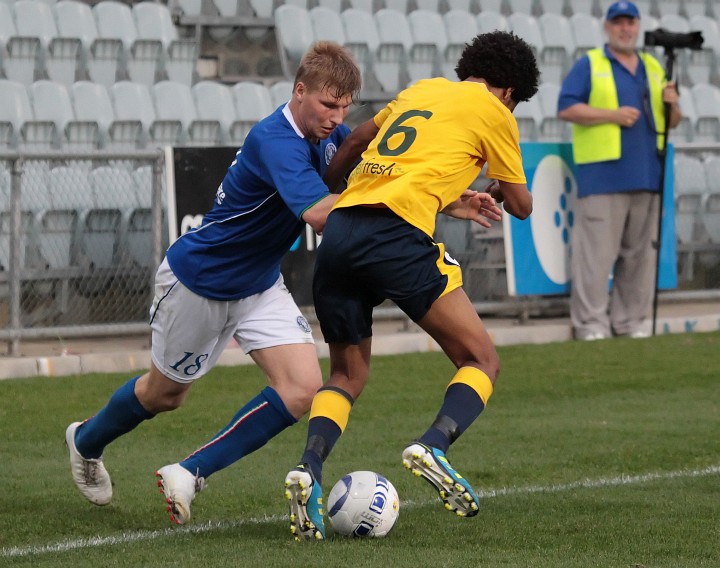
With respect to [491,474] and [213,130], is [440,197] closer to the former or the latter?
[491,474]

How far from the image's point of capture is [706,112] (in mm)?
15125

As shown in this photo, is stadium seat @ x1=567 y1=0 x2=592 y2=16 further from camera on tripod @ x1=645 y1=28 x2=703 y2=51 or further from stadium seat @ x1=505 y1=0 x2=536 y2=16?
camera on tripod @ x1=645 y1=28 x2=703 y2=51

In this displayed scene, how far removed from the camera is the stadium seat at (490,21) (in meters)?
15.1

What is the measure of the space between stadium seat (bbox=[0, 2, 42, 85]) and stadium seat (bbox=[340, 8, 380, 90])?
331 cm

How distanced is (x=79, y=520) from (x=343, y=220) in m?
1.62

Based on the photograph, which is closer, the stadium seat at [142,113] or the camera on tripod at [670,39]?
the camera on tripod at [670,39]

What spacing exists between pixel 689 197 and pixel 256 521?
308 inches

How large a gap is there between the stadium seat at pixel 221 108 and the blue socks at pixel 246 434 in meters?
7.32

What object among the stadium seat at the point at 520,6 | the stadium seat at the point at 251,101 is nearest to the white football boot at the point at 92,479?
the stadium seat at the point at 251,101

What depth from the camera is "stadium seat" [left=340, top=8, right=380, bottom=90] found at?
13930mm

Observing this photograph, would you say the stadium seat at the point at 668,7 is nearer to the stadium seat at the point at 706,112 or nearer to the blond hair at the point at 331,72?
the stadium seat at the point at 706,112

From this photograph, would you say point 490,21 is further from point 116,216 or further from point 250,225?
point 250,225

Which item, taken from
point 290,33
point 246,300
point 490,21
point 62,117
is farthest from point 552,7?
point 246,300

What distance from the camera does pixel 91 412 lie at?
7.54 metres
